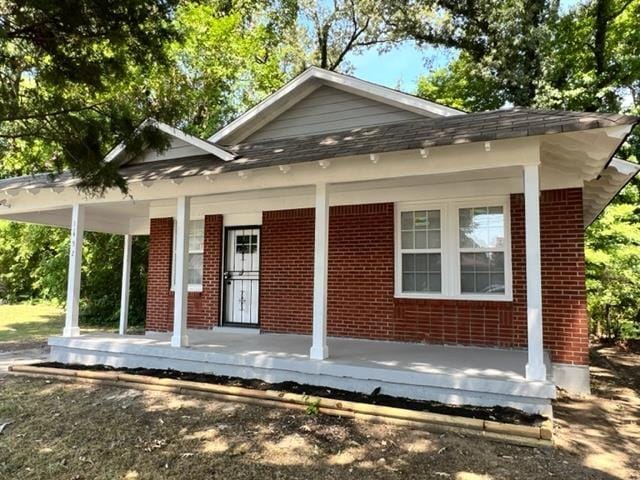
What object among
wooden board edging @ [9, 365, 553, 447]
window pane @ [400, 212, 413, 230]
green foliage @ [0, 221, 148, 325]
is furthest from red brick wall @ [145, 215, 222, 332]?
green foliage @ [0, 221, 148, 325]

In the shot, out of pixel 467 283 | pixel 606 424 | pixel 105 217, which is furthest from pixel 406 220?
pixel 105 217

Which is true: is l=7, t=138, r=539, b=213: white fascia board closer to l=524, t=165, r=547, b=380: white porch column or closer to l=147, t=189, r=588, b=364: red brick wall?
l=524, t=165, r=547, b=380: white porch column

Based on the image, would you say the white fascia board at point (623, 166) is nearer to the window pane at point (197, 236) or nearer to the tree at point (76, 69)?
the tree at point (76, 69)

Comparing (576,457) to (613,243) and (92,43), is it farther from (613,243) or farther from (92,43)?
(613,243)

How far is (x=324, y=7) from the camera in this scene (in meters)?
21.8

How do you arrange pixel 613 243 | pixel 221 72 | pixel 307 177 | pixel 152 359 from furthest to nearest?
1. pixel 221 72
2. pixel 613 243
3. pixel 152 359
4. pixel 307 177

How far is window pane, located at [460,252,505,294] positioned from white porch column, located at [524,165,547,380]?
234 cm

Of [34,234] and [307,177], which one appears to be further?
[34,234]

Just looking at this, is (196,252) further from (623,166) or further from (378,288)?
(623,166)

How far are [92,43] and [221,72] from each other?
12995mm

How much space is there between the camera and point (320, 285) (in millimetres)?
6121

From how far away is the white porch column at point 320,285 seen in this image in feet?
20.0

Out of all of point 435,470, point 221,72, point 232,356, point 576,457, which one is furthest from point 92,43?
point 221,72

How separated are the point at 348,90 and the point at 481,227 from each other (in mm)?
3551
